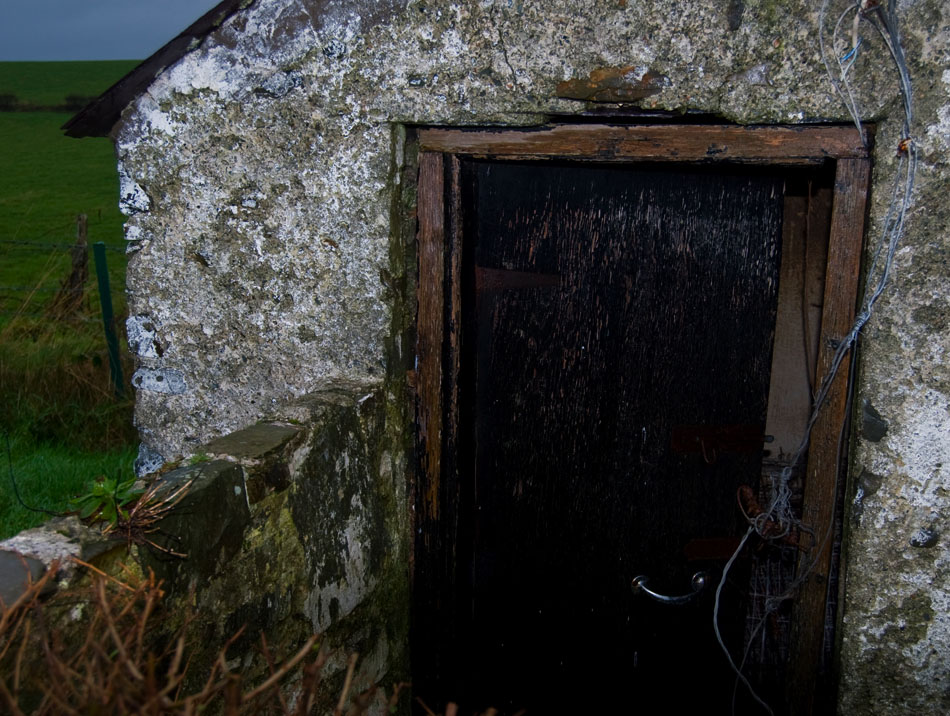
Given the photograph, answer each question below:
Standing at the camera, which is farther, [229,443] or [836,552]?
[836,552]

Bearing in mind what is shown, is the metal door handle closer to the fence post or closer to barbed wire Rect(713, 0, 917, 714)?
barbed wire Rect(713, 0, 917, 714)

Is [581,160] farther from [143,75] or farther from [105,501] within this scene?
[105,501]

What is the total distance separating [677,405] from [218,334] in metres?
1.54

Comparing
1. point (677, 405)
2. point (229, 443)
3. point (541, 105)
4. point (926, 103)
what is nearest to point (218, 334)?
point (229, 443)

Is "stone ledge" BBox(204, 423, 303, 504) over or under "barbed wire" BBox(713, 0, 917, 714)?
under

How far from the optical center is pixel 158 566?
65.1 inches

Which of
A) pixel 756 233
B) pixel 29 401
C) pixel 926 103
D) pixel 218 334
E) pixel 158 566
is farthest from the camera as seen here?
pixel 29 401

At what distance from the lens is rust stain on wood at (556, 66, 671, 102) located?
2.18 meters

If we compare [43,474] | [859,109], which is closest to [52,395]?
[43,474]

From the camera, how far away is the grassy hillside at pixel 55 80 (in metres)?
28.0

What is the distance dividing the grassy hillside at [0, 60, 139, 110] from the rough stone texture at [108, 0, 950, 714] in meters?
26.9

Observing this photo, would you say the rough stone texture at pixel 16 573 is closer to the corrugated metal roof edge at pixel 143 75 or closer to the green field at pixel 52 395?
the green field at pixel 52 395

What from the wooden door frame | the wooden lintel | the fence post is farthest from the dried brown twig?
the fence post

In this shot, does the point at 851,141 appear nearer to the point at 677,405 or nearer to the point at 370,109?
the point at 677,405
